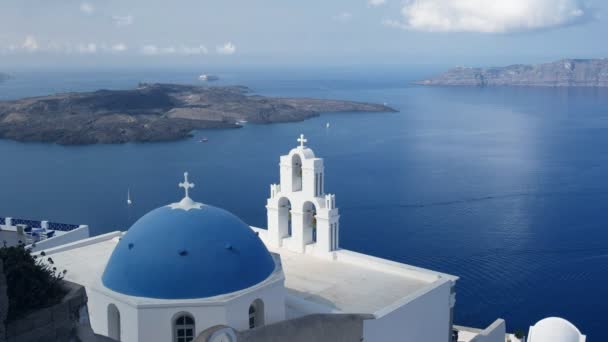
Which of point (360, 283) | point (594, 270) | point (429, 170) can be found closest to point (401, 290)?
point (360, 283)

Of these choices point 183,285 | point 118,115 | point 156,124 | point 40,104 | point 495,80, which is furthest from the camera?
point 495,80

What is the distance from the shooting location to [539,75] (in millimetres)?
181750

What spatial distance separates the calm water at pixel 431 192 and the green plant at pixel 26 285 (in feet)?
72.2

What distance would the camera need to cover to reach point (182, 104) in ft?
316

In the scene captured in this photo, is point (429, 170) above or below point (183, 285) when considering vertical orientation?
below

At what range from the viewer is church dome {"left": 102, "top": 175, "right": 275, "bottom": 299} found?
1023 centimetres

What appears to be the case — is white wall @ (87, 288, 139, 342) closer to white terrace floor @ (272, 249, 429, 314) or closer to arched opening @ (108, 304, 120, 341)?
arched opening @ (108, 304, 120, 341)

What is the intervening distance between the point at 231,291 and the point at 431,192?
36.4 m

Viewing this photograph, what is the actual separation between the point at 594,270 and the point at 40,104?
72.6 m

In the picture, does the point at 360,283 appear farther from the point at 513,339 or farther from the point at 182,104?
the point at 182,104

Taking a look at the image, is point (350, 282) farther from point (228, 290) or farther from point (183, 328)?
point (183, 328)

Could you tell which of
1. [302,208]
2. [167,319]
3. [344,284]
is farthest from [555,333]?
[167,319]

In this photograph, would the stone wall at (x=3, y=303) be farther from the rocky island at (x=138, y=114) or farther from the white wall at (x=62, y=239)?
the rocky island at (x=138, y=114)

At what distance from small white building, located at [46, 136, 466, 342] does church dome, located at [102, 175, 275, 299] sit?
2cm
